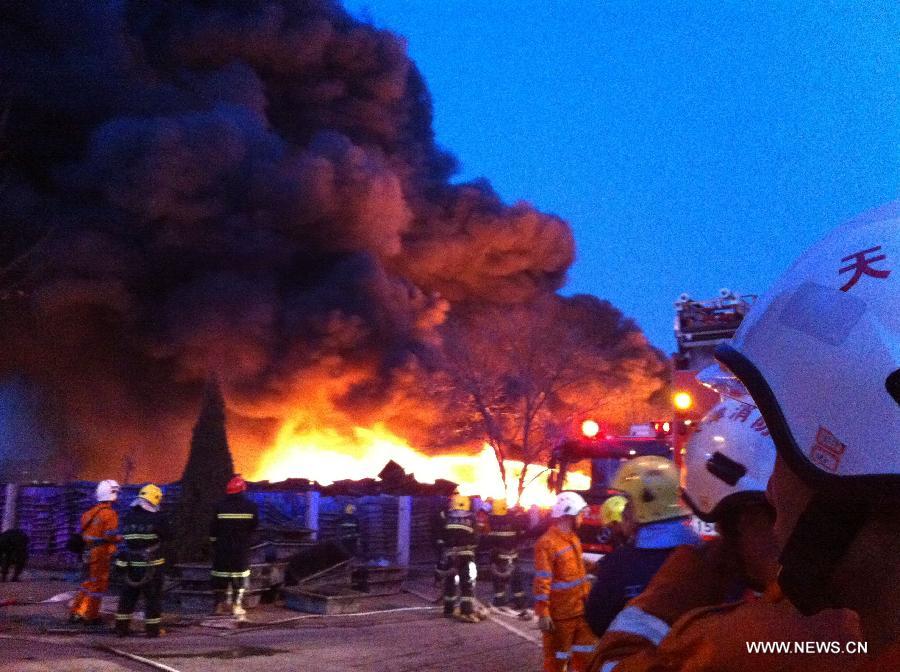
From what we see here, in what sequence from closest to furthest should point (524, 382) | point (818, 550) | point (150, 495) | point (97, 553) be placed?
point (818, 550) → point (150, 495) → point (97, 553) → point (524, 382)

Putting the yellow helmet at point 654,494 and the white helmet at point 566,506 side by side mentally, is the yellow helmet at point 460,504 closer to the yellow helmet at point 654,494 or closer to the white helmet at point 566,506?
the white helmet at point 566,506

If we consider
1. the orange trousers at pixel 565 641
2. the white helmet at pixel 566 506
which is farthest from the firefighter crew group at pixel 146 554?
the orange trousers at pixel 565 641

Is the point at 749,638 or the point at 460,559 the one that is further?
the point at 460,559

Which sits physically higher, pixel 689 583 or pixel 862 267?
pixel 862 267

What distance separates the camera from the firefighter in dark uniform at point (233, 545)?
912 cm

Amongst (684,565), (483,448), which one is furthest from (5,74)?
(684,565)

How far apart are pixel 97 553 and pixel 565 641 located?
547cm

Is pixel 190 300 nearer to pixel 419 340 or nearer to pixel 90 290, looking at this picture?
pixel 90 290

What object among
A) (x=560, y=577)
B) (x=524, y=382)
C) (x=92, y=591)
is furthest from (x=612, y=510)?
(x=524, y=382)

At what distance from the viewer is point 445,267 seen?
40562 millimetres

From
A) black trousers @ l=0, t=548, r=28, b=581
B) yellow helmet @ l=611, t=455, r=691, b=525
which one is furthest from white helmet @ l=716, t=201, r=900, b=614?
black trousers @ l=0, t=548, r=28, b=581

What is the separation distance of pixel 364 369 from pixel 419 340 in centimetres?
267

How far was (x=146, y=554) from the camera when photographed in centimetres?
803

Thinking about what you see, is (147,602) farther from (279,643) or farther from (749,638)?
(749,638)
